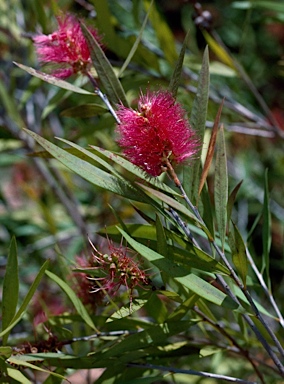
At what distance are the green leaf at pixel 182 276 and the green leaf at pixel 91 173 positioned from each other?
0.04 meters

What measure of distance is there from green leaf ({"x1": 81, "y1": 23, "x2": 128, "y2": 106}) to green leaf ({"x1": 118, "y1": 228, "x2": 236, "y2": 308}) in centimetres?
17

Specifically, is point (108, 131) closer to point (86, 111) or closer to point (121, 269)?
point (86, 111)

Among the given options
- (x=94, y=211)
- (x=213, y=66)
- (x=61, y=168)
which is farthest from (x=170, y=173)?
(x=94, y=211)

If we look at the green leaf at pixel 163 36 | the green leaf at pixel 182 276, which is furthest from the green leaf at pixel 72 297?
the green leaf at pixel 163 36

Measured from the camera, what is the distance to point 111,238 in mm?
681

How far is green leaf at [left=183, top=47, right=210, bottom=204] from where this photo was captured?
2.04 feet

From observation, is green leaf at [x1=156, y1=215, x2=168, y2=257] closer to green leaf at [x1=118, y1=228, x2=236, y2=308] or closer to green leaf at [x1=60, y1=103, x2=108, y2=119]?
green leaf at [x1=118, y1=228, x2=236, y2=308]

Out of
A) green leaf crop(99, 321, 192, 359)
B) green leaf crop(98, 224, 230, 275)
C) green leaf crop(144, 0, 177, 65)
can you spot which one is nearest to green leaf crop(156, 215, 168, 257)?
green leaf crop(98, 224, 230, 275)

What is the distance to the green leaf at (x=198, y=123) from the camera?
623 millimetres

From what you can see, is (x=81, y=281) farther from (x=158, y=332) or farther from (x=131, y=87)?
(x=131, y=87)

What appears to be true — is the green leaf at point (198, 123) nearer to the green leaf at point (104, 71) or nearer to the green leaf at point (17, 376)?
the green leaf at point (104, 71)

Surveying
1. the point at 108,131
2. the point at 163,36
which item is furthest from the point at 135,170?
the point at 108,131

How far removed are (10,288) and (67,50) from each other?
0.27 metres

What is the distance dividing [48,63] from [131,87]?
30cm
